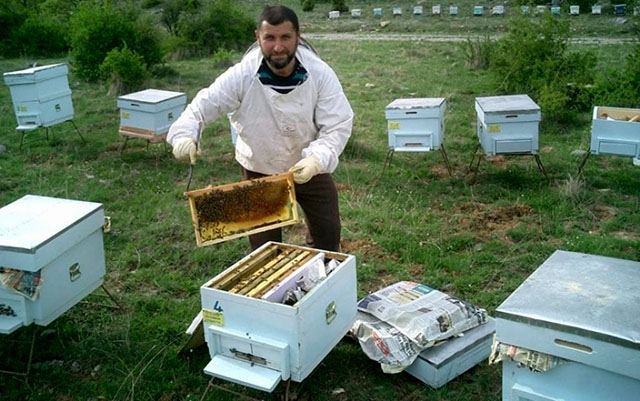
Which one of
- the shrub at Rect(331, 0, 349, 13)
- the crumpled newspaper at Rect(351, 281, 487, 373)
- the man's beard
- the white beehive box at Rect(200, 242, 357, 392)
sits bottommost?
the crumpled newspaper at Rect(351, 281, 487, 373)

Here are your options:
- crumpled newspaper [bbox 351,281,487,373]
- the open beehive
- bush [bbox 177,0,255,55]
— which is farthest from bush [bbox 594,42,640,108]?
bush [bbox 177,0,255,55]

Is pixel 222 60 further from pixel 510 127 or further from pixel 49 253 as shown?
pixel 49 253

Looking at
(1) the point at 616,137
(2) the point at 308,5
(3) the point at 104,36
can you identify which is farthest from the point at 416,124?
(2) the point at 308,5

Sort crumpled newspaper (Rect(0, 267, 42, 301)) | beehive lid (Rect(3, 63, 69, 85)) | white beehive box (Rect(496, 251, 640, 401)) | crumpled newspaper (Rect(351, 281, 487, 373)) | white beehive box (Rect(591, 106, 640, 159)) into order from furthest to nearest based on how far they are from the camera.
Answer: beehive lid (Rect(3, 63, 69, 85)) → white beehive box (Rect(591, 106, 640, 159)) → crumpled newspaper (Rect(351, 281, 487, 373)) → crumpled newspaper (Rect(0, 267, 42, 301)) → white beehive box (Rect(496, 251, 640, 401))

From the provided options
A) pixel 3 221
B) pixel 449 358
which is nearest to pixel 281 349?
pixel 449 358

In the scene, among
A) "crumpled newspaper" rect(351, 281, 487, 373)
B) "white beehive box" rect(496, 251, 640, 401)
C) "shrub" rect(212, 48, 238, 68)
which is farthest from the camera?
"shrub" rect(212, 48, 238, 68)

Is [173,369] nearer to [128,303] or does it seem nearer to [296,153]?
[128,303]

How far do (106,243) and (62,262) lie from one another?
184 centimetres

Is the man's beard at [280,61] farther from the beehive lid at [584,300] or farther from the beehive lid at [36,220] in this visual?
the beehive lid at [584,300]

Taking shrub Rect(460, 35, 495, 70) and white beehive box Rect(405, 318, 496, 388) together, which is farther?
shrub Rect(460, 35, 495, 70)

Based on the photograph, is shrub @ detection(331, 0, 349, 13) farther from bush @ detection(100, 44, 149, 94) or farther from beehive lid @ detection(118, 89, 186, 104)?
beehive lid @ detection(118, 89, 186, 104)

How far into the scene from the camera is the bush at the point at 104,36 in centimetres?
1071

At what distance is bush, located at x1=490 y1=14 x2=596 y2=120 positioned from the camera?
26.6 feet

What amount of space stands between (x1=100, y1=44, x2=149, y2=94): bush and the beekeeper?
275 inches
